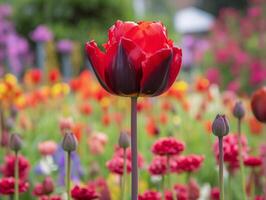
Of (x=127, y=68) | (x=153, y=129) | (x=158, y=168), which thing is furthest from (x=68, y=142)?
(x=153, y=129)

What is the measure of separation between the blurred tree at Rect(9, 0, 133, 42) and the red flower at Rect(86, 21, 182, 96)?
8.94 m

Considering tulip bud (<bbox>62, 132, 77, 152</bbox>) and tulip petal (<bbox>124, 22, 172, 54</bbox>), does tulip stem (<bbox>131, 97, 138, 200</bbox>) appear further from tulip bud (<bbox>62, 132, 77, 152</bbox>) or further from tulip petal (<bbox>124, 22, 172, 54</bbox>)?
tulip bud (<bbox>62, 132, 77, 152</bbox>)

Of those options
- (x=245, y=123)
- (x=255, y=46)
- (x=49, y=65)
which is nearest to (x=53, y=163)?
(x=245, y=123)

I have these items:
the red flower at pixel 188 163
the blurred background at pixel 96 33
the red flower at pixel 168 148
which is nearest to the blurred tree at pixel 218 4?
the blurred background at pixel 96 33

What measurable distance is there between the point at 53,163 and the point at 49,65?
13.8 feet

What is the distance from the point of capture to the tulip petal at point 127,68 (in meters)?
1.14

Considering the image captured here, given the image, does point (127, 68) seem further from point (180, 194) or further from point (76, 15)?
point (76, 15)

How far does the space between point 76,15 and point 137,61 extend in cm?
958

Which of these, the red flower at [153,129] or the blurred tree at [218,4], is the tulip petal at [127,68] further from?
the blurred tree at [218,4]

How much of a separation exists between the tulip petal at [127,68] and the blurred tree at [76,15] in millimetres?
8963

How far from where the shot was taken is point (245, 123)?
560cm

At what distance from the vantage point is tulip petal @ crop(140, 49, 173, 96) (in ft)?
3.74

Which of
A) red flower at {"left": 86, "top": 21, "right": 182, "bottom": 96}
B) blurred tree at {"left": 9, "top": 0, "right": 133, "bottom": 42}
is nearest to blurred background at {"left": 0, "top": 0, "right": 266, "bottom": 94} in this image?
blurred tree at {"left": 9, "top": 0, "right": 133, "bottom": 42}

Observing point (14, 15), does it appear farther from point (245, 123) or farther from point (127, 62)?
point (127, 62)
